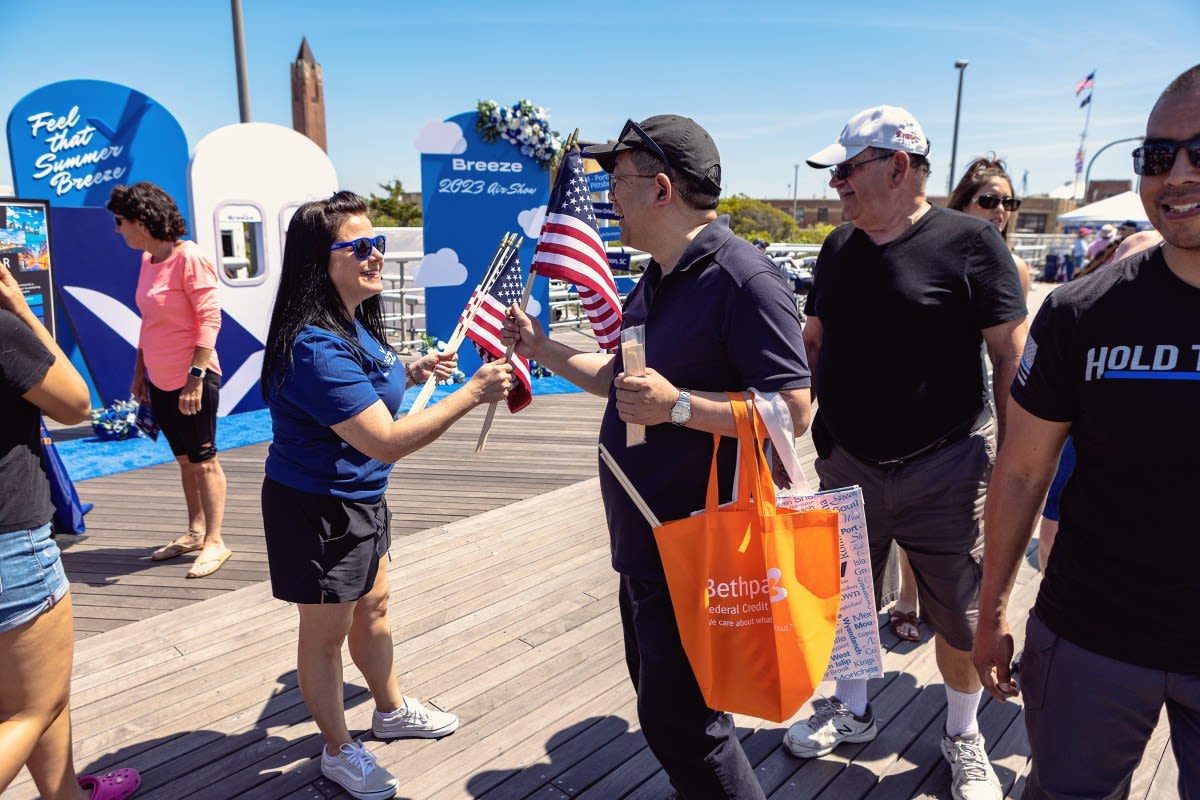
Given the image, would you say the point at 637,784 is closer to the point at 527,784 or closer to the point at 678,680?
the point at 527,784

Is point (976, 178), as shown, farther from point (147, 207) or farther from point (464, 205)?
point (464, 205)

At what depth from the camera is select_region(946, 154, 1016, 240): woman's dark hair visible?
3.46 metres

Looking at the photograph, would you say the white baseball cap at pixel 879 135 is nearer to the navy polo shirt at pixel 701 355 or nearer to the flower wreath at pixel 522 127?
the navy polo shirt at pixel 701 355

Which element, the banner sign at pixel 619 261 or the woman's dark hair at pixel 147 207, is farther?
the banner sign at pixel 619 261

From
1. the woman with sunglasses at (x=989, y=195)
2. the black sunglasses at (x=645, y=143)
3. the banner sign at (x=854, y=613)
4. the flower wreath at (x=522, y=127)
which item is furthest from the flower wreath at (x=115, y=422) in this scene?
the banner sign at (x=854, y=613)

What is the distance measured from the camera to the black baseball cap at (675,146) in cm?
187

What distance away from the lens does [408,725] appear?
9.10 feet

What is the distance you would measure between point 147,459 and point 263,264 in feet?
8.01

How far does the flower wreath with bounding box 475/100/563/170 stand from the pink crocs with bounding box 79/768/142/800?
25.8ft

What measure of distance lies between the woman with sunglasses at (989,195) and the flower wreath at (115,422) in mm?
6628

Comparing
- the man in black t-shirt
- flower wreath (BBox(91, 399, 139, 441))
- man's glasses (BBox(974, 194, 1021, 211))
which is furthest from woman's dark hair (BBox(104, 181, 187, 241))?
the man in black t-shirt

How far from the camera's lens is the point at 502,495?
17.9 feet

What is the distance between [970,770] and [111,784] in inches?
102

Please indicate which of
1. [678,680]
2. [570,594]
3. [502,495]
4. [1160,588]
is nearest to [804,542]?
[678,680]
